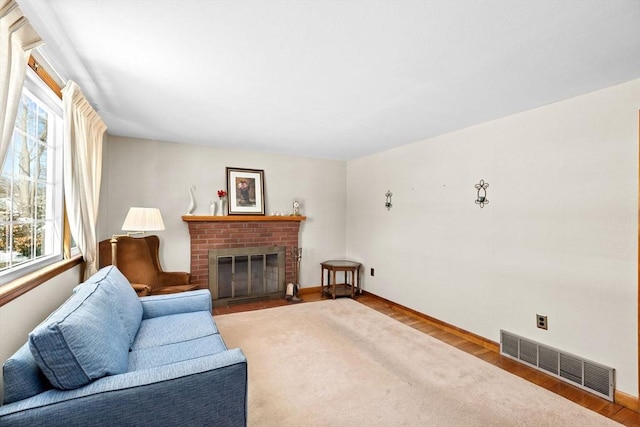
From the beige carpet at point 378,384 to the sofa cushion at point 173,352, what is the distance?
1.73ft

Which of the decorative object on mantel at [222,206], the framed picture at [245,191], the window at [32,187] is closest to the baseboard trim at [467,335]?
the framed picture at [245,191]

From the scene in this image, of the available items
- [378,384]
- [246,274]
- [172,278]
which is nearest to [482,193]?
[378,384]

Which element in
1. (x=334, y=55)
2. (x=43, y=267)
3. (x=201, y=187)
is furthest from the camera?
(x=201, y=187)

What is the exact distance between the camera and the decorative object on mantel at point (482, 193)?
3109 millimetres

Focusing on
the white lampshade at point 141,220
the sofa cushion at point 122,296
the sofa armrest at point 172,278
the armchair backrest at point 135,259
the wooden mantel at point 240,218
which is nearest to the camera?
the sofa cushion at point 122,296

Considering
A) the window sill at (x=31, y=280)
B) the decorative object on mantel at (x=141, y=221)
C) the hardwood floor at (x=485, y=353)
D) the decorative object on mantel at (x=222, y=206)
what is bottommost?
the hardwood floor at (x=485, y=353)

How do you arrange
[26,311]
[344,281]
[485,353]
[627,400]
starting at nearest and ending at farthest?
[26,311] < [627,400] < [485,353] < [344,281]

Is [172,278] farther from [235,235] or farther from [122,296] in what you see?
[122,296]

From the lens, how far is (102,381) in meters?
1.29

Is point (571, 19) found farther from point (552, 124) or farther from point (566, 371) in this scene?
point (566, 371)

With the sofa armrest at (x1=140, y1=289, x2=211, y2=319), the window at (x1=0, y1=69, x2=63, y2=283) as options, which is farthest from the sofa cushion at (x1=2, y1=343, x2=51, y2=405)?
the sofa armrest at (x1=140, y1=289, x2=211, y2=319)

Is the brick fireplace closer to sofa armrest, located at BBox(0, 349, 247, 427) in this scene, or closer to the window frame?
the window frame

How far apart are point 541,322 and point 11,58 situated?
3.91 meters

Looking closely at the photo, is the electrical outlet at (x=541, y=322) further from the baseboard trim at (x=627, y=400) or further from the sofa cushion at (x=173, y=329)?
the sofa cushion at (x=173, y=329)
